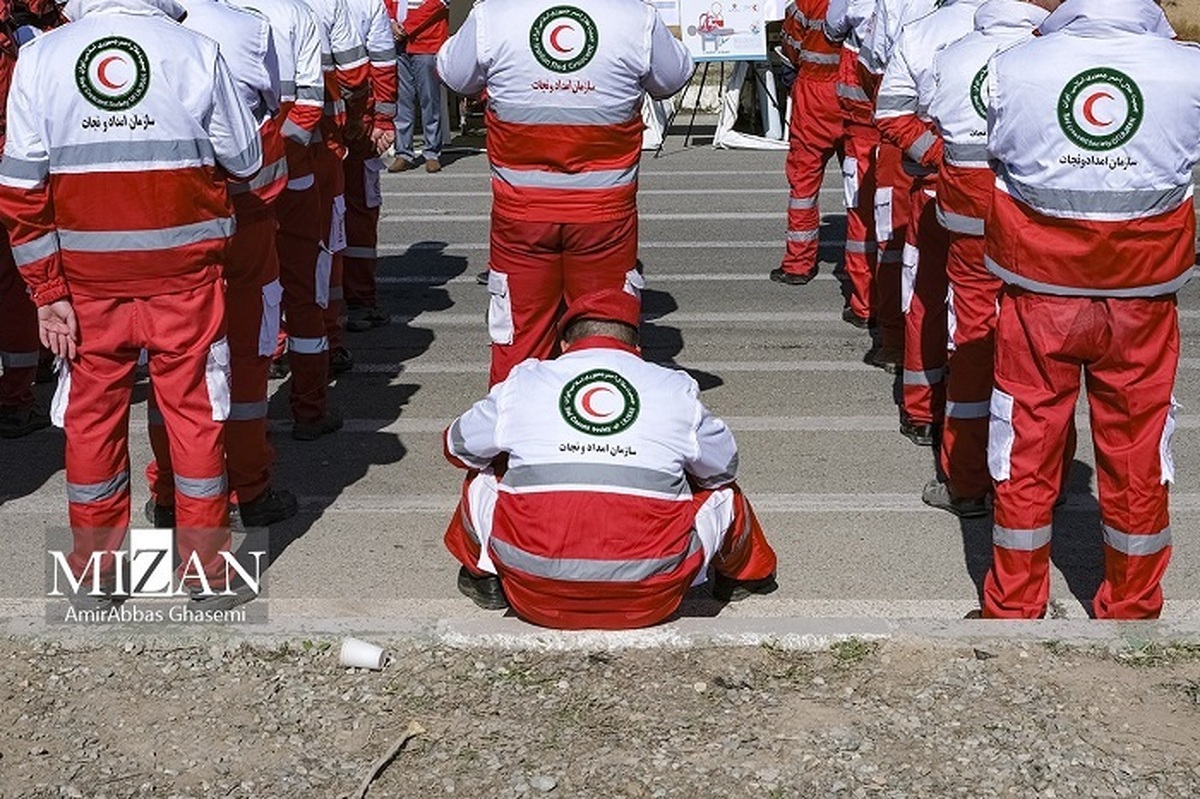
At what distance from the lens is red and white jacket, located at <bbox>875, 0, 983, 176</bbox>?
730 centimetres

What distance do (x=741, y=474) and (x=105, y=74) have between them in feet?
11.1

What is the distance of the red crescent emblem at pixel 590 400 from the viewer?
17.0ft

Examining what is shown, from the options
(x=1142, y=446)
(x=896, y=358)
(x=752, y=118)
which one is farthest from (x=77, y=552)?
(x=752, y=118)

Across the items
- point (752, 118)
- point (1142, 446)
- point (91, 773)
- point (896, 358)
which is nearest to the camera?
point (91, 773)

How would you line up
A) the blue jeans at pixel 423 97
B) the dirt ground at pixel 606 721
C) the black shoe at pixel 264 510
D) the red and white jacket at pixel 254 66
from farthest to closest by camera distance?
the blue jeans at pixel 423 97 < the black shoe at pixel 264 510 < the red and white jacket at pixel 254 66 < the dirt ground at pixel 606 721

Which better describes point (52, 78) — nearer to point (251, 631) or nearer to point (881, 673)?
point (251, 631)

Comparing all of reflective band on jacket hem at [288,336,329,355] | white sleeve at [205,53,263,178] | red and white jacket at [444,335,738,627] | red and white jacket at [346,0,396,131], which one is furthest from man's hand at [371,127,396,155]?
red and white jacket at [444,335,738,627]

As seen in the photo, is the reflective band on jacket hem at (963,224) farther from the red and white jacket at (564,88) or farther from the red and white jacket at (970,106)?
the red and white jacket at (564,88)

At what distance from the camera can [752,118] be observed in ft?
61.6

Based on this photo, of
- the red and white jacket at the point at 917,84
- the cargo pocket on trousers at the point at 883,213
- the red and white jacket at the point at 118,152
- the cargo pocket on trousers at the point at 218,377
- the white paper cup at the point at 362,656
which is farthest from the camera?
the cargo pocket on trousers at the point at 883,213

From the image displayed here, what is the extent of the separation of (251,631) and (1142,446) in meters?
2.75

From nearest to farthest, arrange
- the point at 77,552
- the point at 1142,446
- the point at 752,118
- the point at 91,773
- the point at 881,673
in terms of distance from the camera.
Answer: the point at 91,773
the point at 881,673
the point at 1142,446
the point at 77,552
the point at 752,118

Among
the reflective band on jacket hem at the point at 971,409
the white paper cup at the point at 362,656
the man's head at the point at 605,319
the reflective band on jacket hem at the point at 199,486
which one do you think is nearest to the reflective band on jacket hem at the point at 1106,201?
the man's head at the point at 605,319

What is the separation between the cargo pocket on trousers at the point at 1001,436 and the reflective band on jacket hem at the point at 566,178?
83.7 inches
